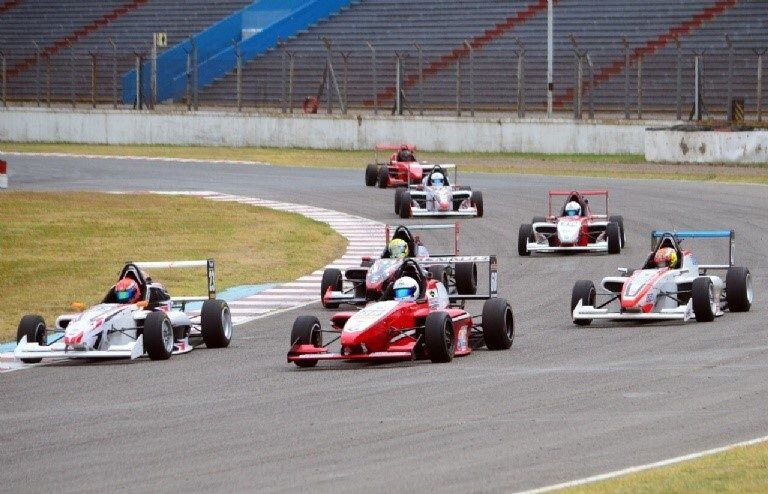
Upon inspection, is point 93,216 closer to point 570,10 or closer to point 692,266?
point 692,266

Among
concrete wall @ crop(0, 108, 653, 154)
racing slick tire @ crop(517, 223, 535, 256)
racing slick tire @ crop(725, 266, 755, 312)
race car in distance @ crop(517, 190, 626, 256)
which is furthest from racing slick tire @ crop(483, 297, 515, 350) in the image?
concrete wall @ crop(0, 108, 653, 154)

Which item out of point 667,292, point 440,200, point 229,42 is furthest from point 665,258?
point 229,42

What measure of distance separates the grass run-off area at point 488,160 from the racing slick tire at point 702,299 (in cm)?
2376

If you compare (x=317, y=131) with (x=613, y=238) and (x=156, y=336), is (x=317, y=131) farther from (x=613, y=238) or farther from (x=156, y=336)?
(x=156, y=336)

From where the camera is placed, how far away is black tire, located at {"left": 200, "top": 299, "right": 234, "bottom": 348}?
17.5 metres

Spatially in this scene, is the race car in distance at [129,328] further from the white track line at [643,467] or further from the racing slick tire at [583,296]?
the white track line at [643,467]

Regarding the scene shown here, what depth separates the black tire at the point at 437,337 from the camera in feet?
51.6

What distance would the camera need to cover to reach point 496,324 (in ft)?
54.8

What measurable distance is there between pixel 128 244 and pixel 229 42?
39.5 m

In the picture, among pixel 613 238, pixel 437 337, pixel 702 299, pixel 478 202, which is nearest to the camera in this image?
pixel 437 337

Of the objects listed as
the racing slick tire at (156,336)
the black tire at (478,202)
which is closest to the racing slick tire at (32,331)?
the racing slick tire at (156,336)

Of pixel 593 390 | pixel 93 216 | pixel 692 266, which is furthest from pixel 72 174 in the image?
pixel 593 390

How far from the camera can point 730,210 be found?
114 feet

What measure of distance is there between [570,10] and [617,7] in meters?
1.94
